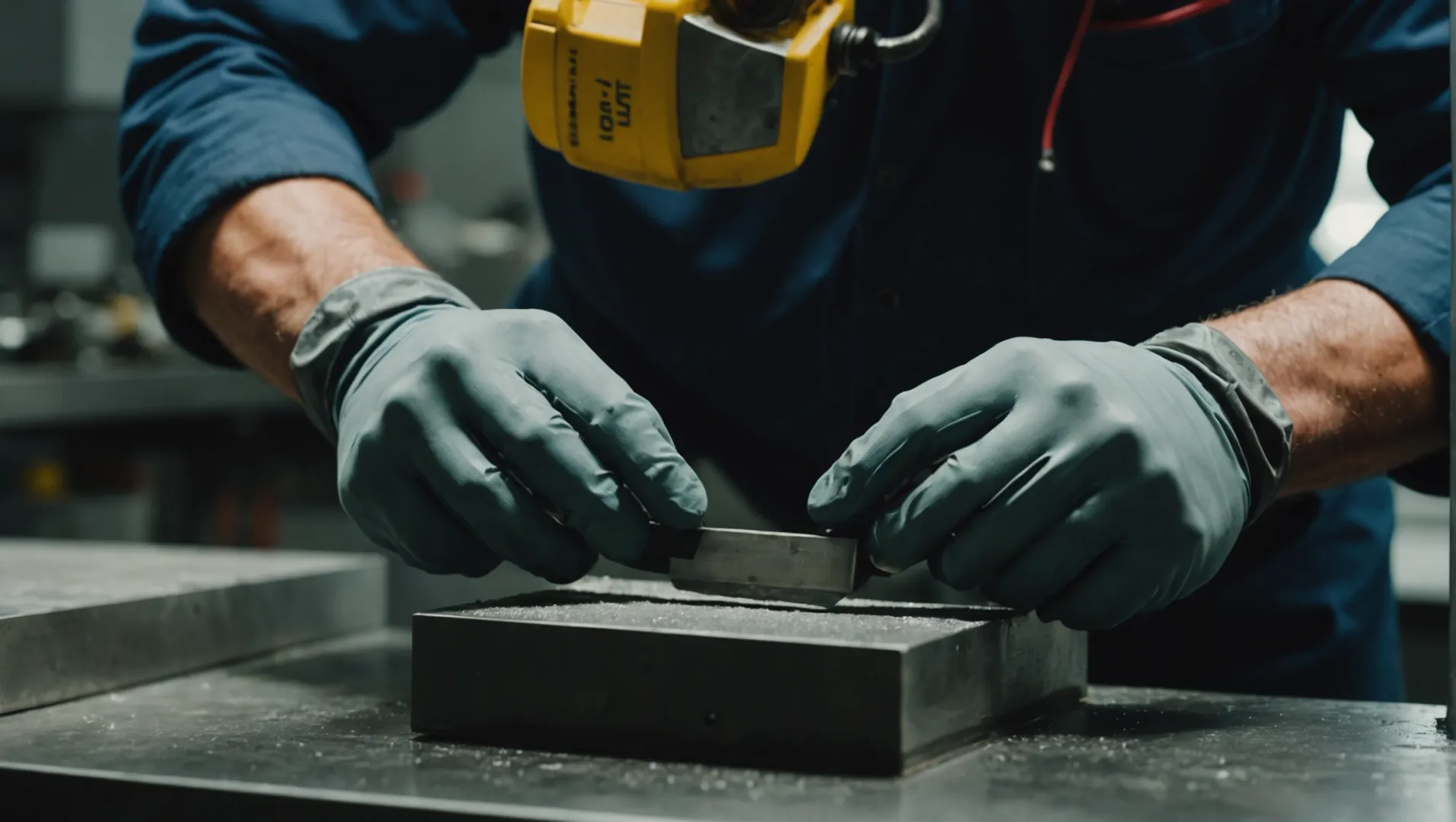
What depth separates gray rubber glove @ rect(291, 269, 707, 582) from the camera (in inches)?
35.3

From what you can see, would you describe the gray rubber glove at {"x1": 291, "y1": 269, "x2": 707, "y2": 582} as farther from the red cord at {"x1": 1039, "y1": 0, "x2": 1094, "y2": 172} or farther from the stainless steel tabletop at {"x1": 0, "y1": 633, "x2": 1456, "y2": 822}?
the red cord at {"x1": 1039, "y1": 0, "x2": 1094, "y2": 172}

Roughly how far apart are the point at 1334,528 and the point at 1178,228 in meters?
0.31

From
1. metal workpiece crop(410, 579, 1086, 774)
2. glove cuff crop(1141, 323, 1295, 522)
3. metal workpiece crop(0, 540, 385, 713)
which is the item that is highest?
glove cuff crop(1141, 323, 1295, 522)

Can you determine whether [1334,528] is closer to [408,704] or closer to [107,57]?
[408,704]

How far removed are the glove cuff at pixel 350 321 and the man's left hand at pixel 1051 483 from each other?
0.33 meters

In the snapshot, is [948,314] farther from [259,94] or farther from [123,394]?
[123,394]

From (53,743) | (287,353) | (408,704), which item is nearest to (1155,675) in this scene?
(408,704)

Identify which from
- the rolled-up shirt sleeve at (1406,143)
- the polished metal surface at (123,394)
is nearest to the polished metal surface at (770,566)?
the rolled-up shirt sleeve at (1406,143)

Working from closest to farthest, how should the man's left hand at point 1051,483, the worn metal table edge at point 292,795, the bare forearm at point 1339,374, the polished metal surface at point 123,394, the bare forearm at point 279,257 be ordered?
1. the worn metal table edge at point 292,795
2. the man's left hand at point 1051,483
3. the bare forearm at point 1339,374
4. the bare forearm at point 279,257
5. the polished metal surface at point 123,394

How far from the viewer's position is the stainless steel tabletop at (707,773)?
69 centimetres

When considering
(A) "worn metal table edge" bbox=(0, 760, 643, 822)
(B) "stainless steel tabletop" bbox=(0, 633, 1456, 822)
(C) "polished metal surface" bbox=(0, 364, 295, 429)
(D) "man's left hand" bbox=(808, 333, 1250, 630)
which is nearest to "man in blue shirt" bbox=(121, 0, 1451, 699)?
(D) "man's left hand" bbox=(808, 333, 1250, 630)

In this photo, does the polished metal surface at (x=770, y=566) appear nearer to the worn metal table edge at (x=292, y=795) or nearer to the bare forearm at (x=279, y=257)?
the worn metal table edge at (x=292, y=795)

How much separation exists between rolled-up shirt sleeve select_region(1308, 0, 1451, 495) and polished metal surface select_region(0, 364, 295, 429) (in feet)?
7.28

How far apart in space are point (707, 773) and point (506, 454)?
25 centimetres
